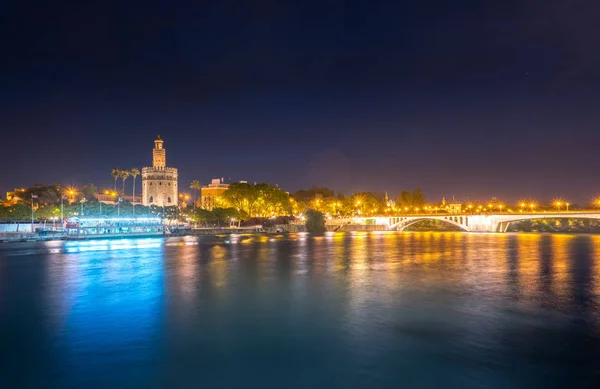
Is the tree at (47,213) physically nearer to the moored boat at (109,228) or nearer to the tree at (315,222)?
the moored boat at (109,228)

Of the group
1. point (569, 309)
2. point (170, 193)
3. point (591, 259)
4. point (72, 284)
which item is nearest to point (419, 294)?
point (569, 309)

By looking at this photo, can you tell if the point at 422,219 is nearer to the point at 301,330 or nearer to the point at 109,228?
the point at 109,228

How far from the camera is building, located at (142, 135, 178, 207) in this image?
184000 millimetres

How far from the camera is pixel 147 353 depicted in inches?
653

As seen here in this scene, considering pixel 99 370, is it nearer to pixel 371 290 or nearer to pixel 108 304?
pixel 108 304

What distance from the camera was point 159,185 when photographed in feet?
605

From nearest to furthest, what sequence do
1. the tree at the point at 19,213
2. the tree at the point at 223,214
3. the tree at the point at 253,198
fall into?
the tree at the point at 19,213 → the tree at the point at 223,214 → the tree at the point at 253,198

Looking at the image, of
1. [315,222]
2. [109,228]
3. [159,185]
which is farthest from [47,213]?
[315,222]

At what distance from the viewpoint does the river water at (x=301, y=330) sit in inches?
561

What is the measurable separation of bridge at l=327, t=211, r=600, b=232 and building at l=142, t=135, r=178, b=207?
70.2 meters

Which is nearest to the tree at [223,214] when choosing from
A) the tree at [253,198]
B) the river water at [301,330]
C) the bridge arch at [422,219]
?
the tree at [253,198]

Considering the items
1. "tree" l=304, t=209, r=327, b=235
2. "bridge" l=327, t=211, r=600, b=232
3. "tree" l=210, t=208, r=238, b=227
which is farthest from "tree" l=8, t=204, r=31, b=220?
"bridge" l=327, t=211, r=600, b=232

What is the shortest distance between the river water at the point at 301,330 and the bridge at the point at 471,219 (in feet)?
290

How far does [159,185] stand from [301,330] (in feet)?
576
